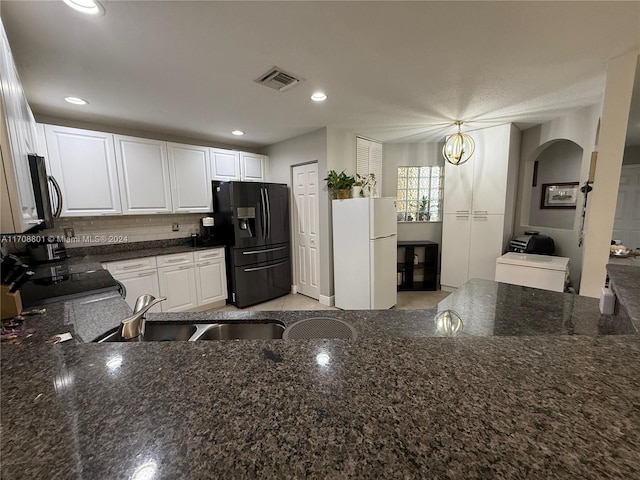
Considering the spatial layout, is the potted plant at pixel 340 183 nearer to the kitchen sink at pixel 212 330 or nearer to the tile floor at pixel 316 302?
the tile floor at pixel 316 302

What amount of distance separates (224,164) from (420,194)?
10.3ft

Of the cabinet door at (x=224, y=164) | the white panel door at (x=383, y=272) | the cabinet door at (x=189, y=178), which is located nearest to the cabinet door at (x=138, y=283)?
the cabinet door at (x=189, y=178)

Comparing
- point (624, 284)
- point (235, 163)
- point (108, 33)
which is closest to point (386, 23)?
point (108, 33)

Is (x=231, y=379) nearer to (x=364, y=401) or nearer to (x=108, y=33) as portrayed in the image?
(x=364, y=401)

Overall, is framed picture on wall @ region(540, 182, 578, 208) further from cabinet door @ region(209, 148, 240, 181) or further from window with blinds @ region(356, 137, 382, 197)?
cabinet door @ region(209, 148, 240, 181)

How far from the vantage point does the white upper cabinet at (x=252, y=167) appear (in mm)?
3947

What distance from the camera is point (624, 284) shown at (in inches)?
42.8

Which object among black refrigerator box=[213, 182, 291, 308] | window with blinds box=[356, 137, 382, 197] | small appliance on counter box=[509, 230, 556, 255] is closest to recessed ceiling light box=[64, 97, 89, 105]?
black refrigerator box=[213, 182, 291, 308]

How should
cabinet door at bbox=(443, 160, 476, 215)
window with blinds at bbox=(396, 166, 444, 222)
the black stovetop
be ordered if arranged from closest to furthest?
the black stovetop < cabinet door at bbox=(443, 160, 476, 215) < window with blinds at bbox=(396, 166, 444, 222)

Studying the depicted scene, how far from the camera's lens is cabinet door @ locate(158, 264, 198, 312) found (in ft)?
10.0

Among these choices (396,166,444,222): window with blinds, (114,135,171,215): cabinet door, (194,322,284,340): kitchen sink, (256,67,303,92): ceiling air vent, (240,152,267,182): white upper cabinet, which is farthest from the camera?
(396,166,444,222): window with blinds

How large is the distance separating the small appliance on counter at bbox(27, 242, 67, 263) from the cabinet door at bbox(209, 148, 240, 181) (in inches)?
72.2

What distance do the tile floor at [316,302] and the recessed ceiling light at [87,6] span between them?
300cm

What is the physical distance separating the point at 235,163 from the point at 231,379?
379 cm
